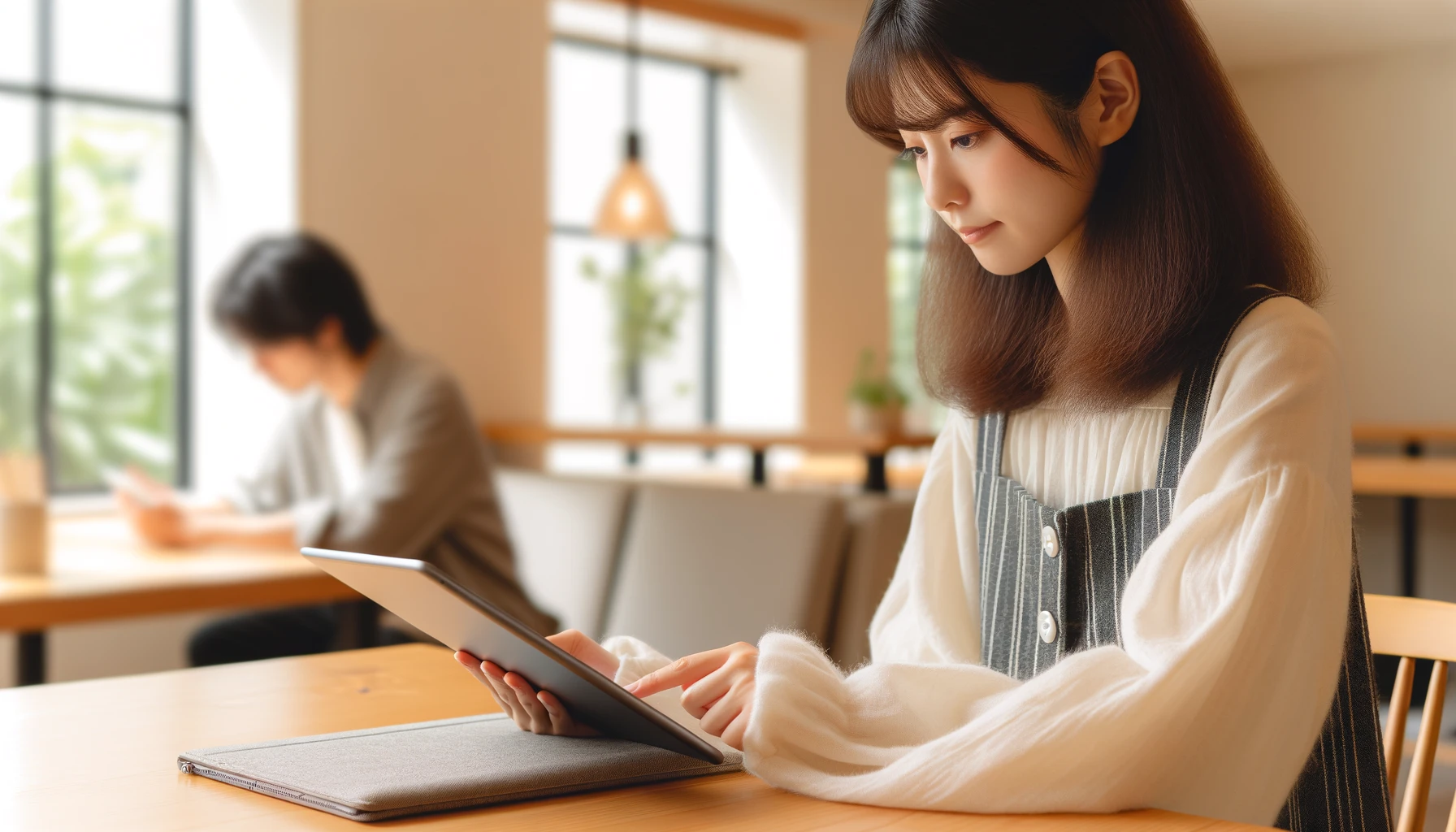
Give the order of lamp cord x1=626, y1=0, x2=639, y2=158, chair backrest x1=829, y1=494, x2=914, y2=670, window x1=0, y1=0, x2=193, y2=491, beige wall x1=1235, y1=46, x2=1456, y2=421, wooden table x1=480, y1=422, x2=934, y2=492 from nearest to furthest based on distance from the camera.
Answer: chair backrest x1=829, y1=494, x2=914, y2=670, wooden table x1=480, y1=422, x2=934, y2=492, window x1=0, y1=0, x2=193, y2=491, lamp cord x1=626, y1=0, x2=639, y2=158, beige wall x1=1235, y1=46, x2=1456, y2=421

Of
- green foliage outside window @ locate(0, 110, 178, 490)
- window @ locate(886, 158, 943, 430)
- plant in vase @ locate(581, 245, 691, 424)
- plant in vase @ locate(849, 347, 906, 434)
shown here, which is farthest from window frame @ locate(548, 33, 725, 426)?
green foliage outside window @ locate(0, 110, 178, 490)

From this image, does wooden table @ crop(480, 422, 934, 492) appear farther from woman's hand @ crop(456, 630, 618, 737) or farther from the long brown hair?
woman's hand @ crop(456, 630, 618, 737)

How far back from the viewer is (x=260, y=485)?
3350 millimetres


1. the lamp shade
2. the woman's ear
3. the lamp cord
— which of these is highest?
the lamp cord

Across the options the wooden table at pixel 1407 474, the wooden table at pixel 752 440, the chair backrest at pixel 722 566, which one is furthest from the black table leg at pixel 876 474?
the wooden table at pixel 1407 474

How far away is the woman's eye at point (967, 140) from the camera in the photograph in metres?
0.98

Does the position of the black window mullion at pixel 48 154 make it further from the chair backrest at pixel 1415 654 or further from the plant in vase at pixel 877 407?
the chair backrest at pixel 1415 654

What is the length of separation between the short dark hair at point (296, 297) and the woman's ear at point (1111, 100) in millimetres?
2200

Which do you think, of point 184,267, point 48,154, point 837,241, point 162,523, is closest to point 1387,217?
point 837,241

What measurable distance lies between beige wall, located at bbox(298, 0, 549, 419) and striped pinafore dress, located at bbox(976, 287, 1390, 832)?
3.17 metres

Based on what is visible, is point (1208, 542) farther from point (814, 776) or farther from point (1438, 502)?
point (1438, 502)

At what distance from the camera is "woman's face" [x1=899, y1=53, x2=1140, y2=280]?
0.98m

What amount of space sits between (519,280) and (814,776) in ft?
12.3

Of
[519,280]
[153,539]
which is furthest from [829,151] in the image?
[153,539]
